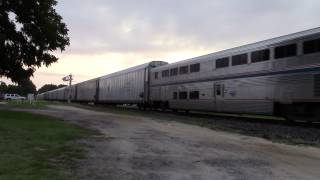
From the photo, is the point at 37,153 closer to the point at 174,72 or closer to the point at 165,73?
the point at 174,72

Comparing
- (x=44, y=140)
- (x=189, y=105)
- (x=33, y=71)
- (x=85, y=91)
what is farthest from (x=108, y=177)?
(x=85, y=91)

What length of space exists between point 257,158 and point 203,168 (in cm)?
205

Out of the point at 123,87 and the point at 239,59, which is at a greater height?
the point at 239,59

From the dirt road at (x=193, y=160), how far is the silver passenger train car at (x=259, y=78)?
6.70 meters

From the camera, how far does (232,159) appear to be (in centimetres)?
1152

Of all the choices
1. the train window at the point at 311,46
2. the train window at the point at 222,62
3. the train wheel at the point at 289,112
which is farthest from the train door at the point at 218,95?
the train window at the point at 311,46

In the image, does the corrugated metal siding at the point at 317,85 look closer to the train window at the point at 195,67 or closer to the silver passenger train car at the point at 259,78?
the silver passenger train car at the point at 259,78

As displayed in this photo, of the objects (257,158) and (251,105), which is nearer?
(257,158)

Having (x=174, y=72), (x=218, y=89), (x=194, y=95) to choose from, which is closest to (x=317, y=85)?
(x=218, y=89)

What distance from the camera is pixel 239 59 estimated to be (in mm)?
27250

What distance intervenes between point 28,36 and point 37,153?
19.2 metres

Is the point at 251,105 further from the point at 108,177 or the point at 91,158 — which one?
the point at 108,177

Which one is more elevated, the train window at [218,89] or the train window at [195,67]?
the train window at [195,67]

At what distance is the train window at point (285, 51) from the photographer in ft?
73.9
